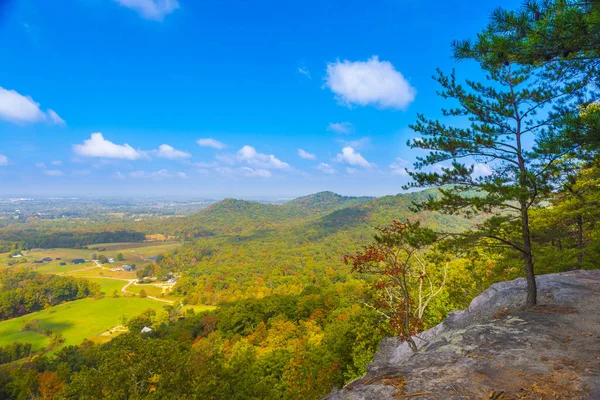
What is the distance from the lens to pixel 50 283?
65.6 m

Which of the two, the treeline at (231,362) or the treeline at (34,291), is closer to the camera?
the treeline at (231,362)

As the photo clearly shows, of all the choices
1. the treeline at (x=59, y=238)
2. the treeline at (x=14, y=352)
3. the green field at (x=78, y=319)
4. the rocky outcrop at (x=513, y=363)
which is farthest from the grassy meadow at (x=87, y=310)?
the rocky outcrop at (x=513, y=363)

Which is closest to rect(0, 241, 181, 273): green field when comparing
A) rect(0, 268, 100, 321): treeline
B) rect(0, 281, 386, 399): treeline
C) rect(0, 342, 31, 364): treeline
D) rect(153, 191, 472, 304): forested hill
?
rect(153, 191, 472, 304): forested hill

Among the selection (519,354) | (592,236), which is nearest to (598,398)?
(519,354)

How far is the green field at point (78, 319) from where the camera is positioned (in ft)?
148

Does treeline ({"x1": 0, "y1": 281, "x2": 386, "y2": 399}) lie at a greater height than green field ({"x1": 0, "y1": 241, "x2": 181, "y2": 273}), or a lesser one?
greater

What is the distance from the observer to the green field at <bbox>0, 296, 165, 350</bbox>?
45.2 metres

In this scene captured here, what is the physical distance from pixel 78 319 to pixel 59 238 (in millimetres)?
102968

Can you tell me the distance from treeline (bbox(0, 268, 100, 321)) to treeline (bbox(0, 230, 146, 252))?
57.5 meters

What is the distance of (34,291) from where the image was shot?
61062mm

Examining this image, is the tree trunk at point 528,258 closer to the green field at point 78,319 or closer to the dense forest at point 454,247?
the dense forest at point 454,247

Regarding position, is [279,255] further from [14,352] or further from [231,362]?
[231,362]

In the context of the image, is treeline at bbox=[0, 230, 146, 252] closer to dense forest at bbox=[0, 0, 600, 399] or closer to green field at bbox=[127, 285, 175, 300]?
green field at bbox=[127, 285, 175, 300]

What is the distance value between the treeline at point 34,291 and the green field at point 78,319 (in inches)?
122
